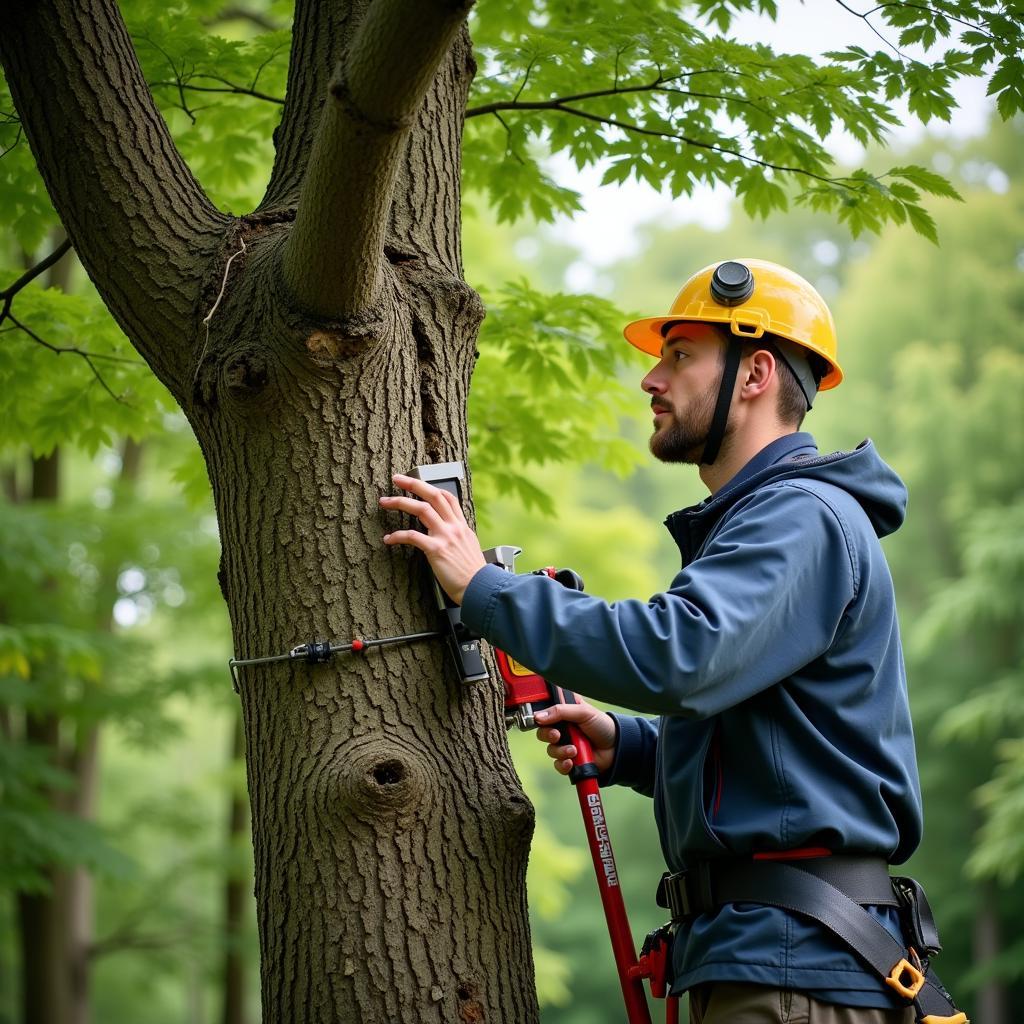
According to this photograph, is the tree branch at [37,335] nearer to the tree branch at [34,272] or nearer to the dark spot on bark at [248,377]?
the tree branch at [34,272]

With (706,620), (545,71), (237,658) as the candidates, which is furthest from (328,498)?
(545,71)

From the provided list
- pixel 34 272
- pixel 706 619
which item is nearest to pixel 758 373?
pixel 706 619

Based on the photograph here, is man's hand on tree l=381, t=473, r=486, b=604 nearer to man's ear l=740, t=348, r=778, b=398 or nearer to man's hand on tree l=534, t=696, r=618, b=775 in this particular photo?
man's hand on tree l=534, t=696, r=618, b=775

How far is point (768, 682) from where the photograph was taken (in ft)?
7.48

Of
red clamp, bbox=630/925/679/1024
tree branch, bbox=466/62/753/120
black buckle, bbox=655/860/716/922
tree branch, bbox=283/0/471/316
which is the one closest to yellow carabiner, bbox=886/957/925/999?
black buckle, bbox=655/860/716/922

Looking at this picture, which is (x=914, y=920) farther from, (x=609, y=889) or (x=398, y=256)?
(x=398, y=256)

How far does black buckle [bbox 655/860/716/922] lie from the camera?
95.0 inches

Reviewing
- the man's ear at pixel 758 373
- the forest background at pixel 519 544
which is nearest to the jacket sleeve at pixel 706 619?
the man's ear at pixel 758 373

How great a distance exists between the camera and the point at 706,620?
221 cm

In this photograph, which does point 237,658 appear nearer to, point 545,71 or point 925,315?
point 545,71

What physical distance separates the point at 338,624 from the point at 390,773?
34cm

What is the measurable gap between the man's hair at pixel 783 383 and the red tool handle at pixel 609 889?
0.92 m

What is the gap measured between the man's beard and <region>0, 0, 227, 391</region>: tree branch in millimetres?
1158

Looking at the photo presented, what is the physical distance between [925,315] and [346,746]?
60.6ft
